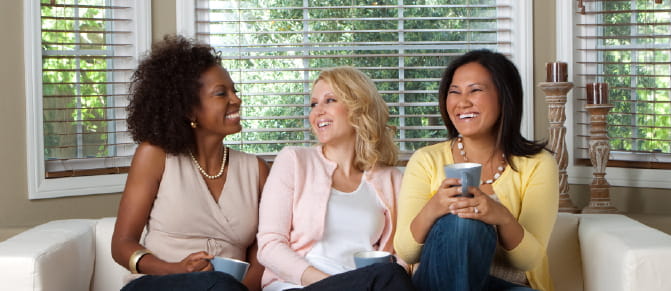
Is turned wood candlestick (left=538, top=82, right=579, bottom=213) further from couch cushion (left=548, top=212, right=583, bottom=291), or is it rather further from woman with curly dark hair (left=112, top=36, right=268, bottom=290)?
woman with curly dark hair (left=112, top=36, right=268, bottom=290)

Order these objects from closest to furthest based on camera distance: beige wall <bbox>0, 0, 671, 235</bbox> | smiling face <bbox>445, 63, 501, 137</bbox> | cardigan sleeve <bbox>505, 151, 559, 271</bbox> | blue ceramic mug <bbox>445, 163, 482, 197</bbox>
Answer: blue ceramic mug <bbox>445, 163, 482, 197</bbox>, cardigan sleeve <bbox>505, 151, 559, 271</bbox>, smiling face <bbox>445, 63, 501, 137</bbox>, beige wall <bbox>0, 0, 671, 235</bbox>

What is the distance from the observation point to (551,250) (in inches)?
104

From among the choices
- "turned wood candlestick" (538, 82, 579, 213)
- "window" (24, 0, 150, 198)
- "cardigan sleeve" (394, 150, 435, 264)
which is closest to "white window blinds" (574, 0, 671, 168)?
"turned wood candlestick" (538, 82, 579, 213)

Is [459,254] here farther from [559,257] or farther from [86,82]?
[86,82]

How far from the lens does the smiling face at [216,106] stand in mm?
2500

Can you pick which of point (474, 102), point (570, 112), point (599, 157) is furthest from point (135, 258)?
point (570, 112)

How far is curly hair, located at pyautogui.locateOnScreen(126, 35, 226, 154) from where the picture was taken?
248 centimetres

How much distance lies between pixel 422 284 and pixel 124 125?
6.61ft

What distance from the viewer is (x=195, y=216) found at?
248 cm

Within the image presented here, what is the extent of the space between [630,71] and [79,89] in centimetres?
258

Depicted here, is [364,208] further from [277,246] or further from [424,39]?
[424,39]

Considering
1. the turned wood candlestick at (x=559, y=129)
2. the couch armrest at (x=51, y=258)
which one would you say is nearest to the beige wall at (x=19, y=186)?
the turned wood candlestick at (x=559, y=129)

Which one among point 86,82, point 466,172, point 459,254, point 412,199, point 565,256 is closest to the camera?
point 466,172

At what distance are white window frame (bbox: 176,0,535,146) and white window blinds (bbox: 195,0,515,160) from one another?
58 mm
